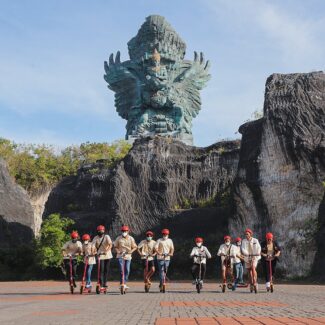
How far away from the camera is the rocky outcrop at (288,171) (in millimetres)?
24453

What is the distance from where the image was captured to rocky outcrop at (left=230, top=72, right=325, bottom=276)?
24453 mm

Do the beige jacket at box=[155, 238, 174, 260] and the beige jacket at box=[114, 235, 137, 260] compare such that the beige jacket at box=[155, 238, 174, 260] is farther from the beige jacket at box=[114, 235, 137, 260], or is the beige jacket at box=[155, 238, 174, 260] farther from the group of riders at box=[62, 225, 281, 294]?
the beige jacket at box=[114, 235, 137, 260]

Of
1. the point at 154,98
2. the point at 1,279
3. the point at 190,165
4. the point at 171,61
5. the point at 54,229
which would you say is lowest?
the point at 1,279

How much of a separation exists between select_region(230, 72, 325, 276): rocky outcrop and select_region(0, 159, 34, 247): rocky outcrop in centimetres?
→ 1624

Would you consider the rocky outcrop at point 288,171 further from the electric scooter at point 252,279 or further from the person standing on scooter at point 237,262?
the electric scooter at point 252,279

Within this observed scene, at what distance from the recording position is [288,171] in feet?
84.0

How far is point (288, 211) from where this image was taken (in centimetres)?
2517

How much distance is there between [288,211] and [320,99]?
17.3 feet

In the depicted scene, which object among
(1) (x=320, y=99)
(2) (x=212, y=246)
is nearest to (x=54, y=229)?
(2) (x=212, y=246)

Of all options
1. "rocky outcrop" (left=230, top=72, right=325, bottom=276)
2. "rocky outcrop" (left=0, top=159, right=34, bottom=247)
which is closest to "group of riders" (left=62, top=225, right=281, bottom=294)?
"rocky outcrop" (left=230, top=72, right=325, bottom=276)

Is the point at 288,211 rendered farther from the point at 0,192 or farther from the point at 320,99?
the point at 0,192

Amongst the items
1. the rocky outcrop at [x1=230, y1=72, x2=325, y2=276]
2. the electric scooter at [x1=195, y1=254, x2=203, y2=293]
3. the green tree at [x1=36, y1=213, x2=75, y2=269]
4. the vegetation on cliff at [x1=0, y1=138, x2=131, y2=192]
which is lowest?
the electric scooter at [x1=195, y1=254, x2=203, y2=293]

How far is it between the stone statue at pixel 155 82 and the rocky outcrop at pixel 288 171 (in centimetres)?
2112

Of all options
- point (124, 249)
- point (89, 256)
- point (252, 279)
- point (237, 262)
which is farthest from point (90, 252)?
point (252, 279)
